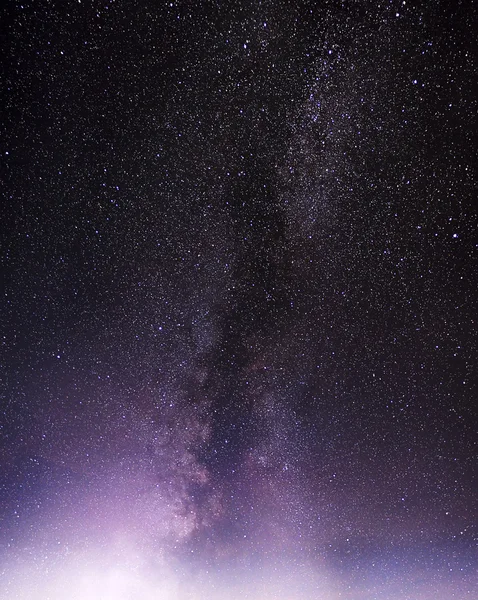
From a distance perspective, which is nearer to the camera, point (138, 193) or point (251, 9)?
point (251, 9)

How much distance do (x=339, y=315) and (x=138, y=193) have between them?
2014 mm

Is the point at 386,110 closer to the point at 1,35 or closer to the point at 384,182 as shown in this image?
the point at 384,182

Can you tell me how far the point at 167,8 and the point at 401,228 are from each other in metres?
2.07

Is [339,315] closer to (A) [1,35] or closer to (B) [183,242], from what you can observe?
(B) [183,242]

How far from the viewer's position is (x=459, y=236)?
2662 millimetres

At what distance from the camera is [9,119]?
203cm

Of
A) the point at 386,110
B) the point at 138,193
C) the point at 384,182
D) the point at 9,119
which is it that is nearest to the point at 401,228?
the point at 384,182

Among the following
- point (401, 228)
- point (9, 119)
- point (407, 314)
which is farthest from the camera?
point (407, 314)

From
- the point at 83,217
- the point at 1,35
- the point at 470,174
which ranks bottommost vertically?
the point at 470,174

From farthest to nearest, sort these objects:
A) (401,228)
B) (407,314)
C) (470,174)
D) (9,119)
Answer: (407,314) → (401,228) → (470,174) → (9,119)

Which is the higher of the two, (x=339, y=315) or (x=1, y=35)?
(x=1, y=35)

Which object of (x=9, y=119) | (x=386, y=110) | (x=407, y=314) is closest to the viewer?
(x=9, y=119)

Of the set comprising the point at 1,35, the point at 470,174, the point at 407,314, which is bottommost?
the point at 407,314

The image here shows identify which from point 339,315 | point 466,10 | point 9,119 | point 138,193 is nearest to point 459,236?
point 339,315
